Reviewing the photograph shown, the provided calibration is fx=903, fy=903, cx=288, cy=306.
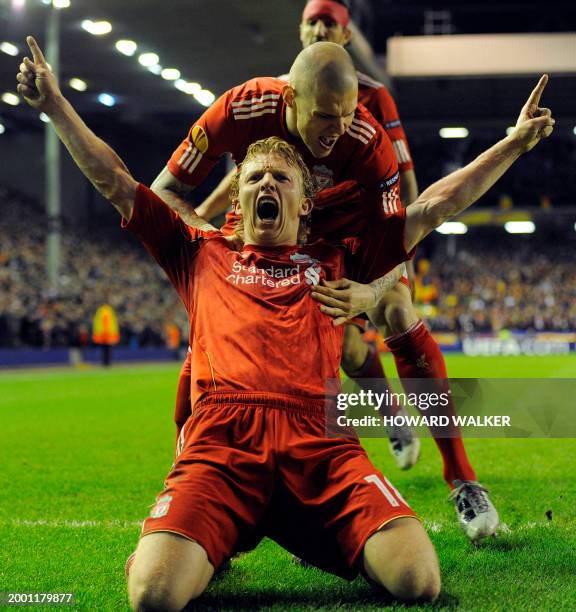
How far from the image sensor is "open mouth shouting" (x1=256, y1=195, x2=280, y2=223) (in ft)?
Answer: 9.93

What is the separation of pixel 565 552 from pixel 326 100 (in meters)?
1.84

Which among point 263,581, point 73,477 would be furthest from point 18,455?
point 263,581

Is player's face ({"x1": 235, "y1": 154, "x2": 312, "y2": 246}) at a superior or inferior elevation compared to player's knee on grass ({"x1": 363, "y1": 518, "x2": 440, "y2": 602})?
superior

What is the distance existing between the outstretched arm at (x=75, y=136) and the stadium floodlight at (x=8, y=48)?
21.8 m

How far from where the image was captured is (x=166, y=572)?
236cm

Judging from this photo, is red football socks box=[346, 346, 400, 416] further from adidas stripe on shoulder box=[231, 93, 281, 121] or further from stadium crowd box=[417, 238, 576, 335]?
stadium crowd box=[417, 238, 576, 335]

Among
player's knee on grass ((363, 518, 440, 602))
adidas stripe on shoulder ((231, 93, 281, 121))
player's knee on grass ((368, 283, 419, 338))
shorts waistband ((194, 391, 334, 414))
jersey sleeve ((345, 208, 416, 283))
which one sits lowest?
player's knee on grass ((363, 518, 440, 602))

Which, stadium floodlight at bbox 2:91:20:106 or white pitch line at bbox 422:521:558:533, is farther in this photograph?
stadium floodlight at bbox 2:91:20:106

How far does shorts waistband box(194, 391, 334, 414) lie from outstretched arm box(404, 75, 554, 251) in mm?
709

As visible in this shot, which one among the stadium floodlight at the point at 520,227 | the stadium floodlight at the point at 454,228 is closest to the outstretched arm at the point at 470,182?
the stadium floodlight at the point at 454,228

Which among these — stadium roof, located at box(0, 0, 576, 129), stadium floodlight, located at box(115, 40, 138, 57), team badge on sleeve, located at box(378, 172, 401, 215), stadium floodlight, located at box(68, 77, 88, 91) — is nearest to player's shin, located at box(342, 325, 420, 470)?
team badge on sleeve, located at box(378, 172, 401, 215)

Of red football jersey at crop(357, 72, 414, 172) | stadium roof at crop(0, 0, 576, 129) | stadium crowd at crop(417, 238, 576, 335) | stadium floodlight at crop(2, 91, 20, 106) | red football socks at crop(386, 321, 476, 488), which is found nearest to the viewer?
red football socks at crop(386, 321, 476, 488)

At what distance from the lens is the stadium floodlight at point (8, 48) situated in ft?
75.4

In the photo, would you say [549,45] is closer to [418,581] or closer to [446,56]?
[446,56]
